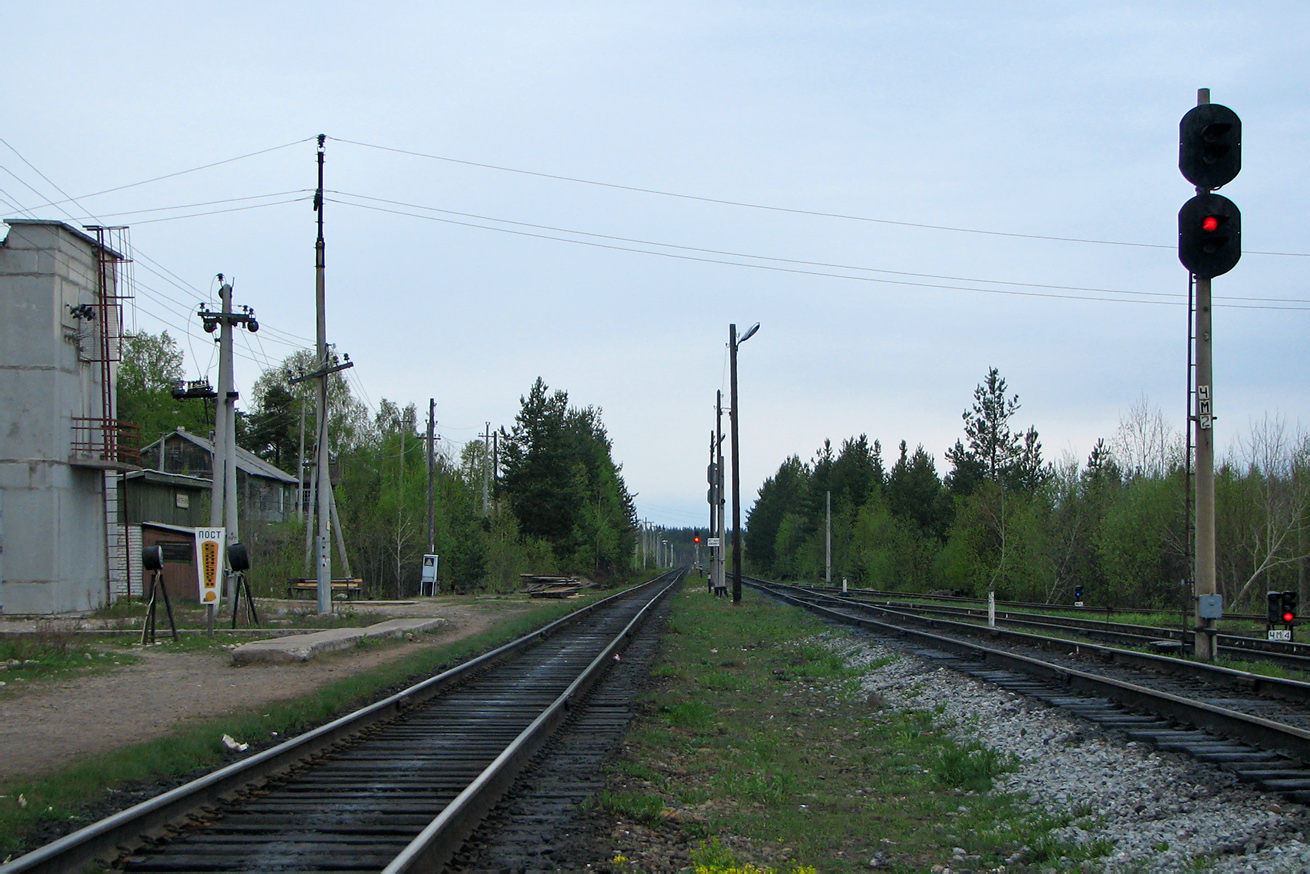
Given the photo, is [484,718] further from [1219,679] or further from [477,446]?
[477,446]

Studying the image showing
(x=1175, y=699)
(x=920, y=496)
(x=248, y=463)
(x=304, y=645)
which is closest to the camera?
(x=1175, y=699)

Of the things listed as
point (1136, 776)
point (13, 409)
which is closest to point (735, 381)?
point (13, 409)

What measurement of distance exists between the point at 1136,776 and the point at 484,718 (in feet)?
22.0

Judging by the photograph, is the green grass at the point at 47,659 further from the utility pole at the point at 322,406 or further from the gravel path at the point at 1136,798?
the gravel path at the point at 1136,798

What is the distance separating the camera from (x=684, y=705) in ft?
40.0

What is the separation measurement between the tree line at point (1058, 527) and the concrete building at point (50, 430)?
26.8 meters

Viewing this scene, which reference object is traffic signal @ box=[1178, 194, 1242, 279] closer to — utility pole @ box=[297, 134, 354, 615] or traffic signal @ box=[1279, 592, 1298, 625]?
traffic signal @ box=[1279, 592, 1298, 625]

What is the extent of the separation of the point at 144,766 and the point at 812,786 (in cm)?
575

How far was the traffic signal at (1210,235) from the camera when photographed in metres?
13.3

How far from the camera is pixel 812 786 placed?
881cm

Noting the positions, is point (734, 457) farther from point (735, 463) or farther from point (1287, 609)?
point (1287, 609)

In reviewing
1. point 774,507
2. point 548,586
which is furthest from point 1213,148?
point 774,507

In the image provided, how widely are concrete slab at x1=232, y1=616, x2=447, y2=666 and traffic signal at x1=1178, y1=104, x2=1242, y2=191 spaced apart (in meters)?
15.7

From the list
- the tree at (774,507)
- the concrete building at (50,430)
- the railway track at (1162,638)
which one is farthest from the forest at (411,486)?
the tree at (774,507)
